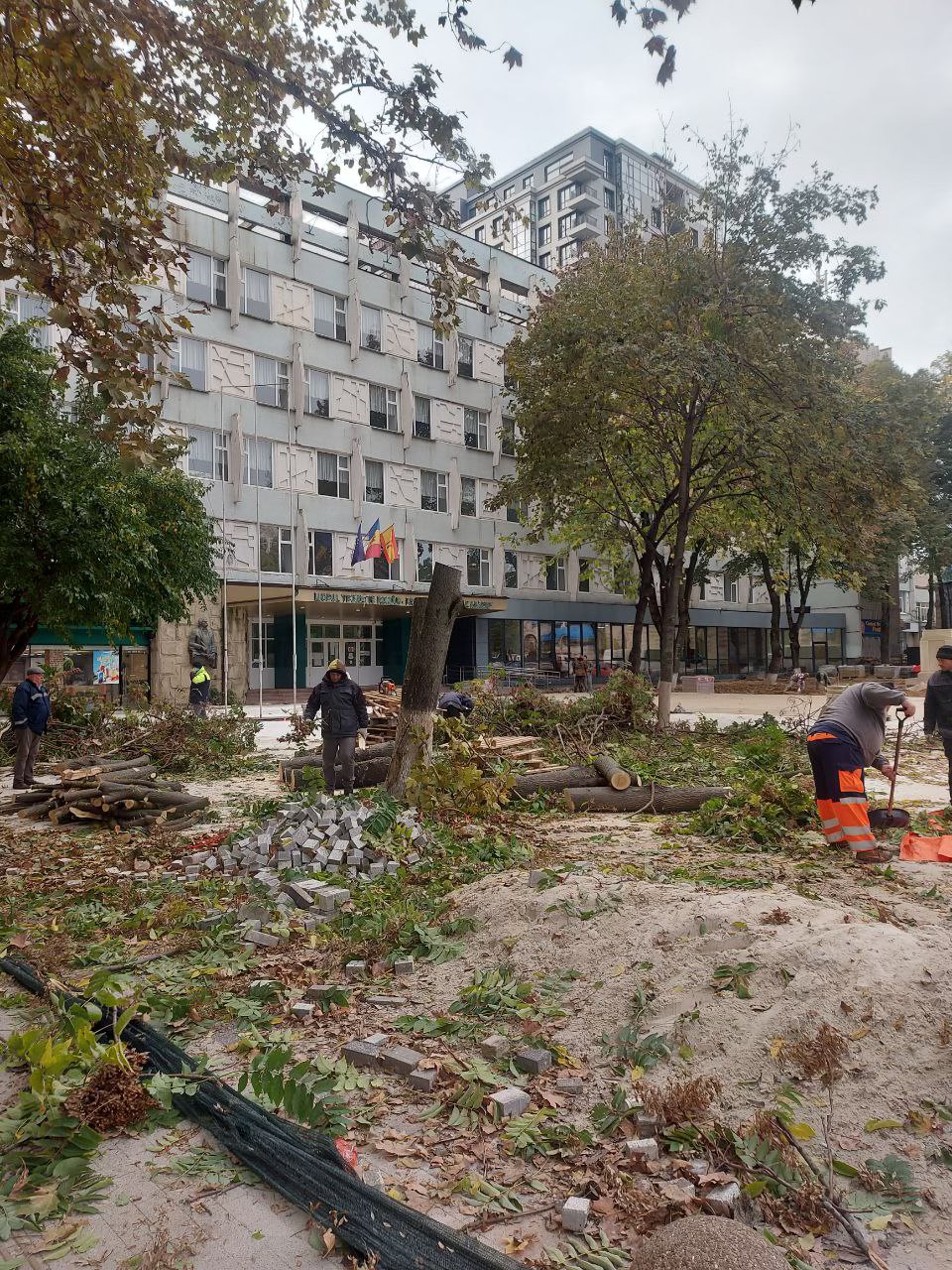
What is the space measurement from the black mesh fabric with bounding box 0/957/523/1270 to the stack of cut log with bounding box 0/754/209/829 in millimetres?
6751

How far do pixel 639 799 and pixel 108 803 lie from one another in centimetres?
640

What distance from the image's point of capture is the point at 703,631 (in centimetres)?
5219

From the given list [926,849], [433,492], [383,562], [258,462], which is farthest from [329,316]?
[926,849]

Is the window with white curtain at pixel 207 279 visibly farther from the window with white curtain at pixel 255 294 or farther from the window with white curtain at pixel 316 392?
the window with white curtain at pixel 316 392

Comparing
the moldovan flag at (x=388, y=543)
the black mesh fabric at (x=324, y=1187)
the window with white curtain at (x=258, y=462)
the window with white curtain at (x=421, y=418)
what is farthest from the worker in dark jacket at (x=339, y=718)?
the window with white curtain at (x=421, y=418)

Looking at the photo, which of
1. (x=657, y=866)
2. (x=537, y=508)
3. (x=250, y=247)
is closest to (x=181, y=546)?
(x=537, y=508)

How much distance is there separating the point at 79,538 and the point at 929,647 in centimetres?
2644

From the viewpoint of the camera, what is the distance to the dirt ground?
2.88 meters

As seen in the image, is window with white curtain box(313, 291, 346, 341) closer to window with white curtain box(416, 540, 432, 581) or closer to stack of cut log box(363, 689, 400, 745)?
window with white curtain box(416, 540, 432, 581)

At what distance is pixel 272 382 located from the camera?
34.0 metres

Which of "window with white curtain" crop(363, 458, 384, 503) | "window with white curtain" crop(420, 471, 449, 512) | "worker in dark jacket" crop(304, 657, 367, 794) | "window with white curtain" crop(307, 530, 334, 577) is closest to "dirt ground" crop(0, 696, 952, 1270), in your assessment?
"worker in dark jacket" crop(304, 657, 367, 794)

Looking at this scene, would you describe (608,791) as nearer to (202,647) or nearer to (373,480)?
(202,647)

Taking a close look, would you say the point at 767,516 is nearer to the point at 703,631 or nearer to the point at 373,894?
the point at 373,894

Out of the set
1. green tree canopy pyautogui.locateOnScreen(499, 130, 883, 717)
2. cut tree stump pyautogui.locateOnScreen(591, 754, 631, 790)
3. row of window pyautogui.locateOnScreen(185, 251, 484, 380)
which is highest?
row of window pyautogui.locateOnScreen(185, 251, 484, 380)
